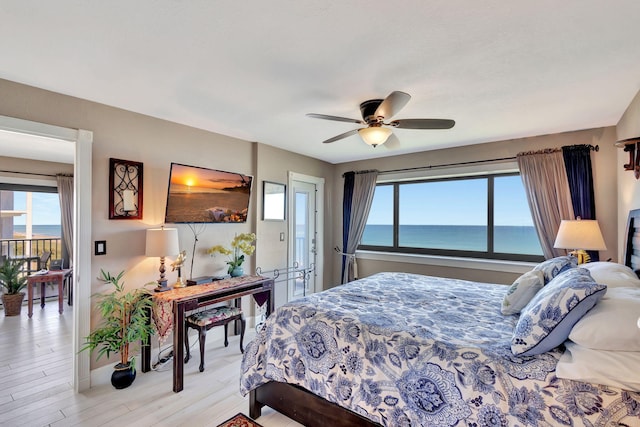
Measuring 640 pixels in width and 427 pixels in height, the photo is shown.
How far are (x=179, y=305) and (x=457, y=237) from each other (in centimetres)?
373

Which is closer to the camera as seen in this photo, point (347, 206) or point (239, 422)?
point (239, 422)

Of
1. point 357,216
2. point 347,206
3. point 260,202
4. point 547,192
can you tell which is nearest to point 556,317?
point 547,192

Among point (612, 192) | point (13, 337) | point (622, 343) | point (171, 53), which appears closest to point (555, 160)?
point (612, 192)

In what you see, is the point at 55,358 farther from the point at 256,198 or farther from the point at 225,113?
the point at 225,113

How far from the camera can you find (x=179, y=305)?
8.46ft

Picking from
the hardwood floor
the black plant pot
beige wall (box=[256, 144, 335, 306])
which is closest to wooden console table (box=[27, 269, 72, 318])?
the hardwood floor

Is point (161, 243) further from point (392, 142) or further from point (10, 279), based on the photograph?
point (10, 279)

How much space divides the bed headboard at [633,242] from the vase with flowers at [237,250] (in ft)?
11.4

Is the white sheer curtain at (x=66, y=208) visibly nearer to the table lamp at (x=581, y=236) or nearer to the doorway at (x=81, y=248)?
the doorway at (x=81, y=248)

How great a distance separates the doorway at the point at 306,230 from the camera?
15.1ft

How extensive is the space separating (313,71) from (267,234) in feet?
8.42

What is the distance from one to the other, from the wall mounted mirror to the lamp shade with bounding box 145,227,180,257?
4.79 feet

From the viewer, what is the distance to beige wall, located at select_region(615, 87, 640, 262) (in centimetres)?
241

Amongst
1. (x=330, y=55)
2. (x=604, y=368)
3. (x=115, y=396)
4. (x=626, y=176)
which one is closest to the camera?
(x=604, y=368)
